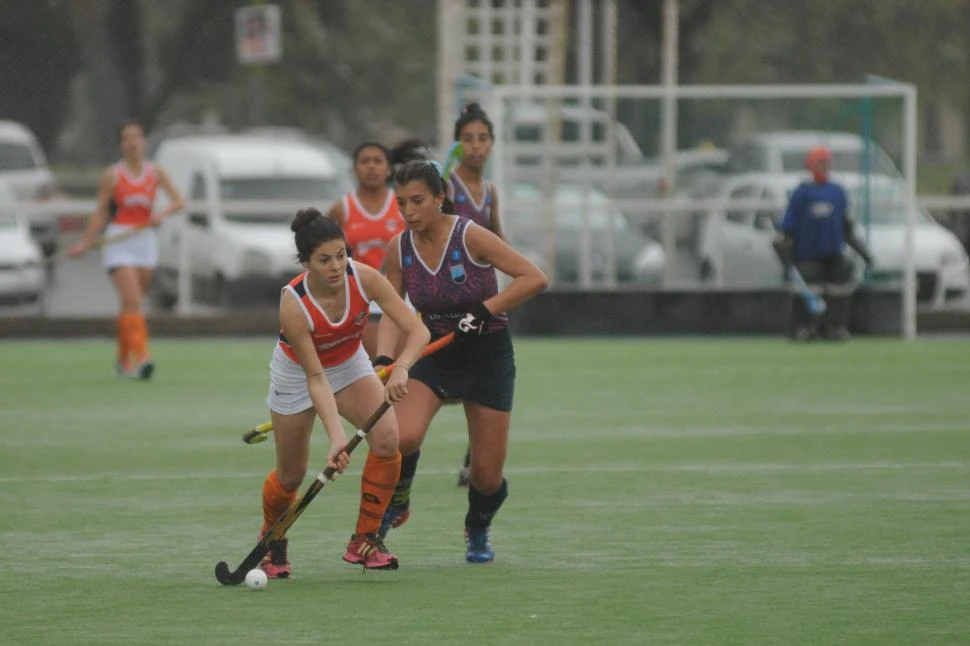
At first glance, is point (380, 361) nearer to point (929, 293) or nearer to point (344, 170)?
point (929, 293)

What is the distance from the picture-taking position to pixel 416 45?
4088cm

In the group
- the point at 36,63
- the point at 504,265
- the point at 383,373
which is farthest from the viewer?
the point at 36,63

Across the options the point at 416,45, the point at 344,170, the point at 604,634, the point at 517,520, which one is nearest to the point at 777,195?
the point at 344,170

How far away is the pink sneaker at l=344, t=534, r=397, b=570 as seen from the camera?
834 centimetres

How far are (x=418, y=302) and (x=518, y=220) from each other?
13.6 m

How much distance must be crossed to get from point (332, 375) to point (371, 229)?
155 inches

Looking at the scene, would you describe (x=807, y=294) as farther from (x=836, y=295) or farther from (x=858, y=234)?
(x=858, y=234)

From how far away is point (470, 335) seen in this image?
28.7ft

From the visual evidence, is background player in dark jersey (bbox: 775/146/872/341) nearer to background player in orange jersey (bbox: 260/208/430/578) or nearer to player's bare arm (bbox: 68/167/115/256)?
player's bare arm (bbox: 68/167/115/256)

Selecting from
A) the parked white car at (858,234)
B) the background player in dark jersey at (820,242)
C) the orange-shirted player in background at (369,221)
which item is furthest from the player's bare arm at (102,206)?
the parked white car at (858,234)

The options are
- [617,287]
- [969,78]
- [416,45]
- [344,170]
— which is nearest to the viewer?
[617,287]

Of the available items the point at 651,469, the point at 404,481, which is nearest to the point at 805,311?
the point at 651,469

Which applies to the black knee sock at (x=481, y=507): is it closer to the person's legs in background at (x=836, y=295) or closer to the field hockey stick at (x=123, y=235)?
the field hockey stick at (x=123, y=235)

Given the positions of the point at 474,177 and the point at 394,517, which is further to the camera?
the point at 474,177
